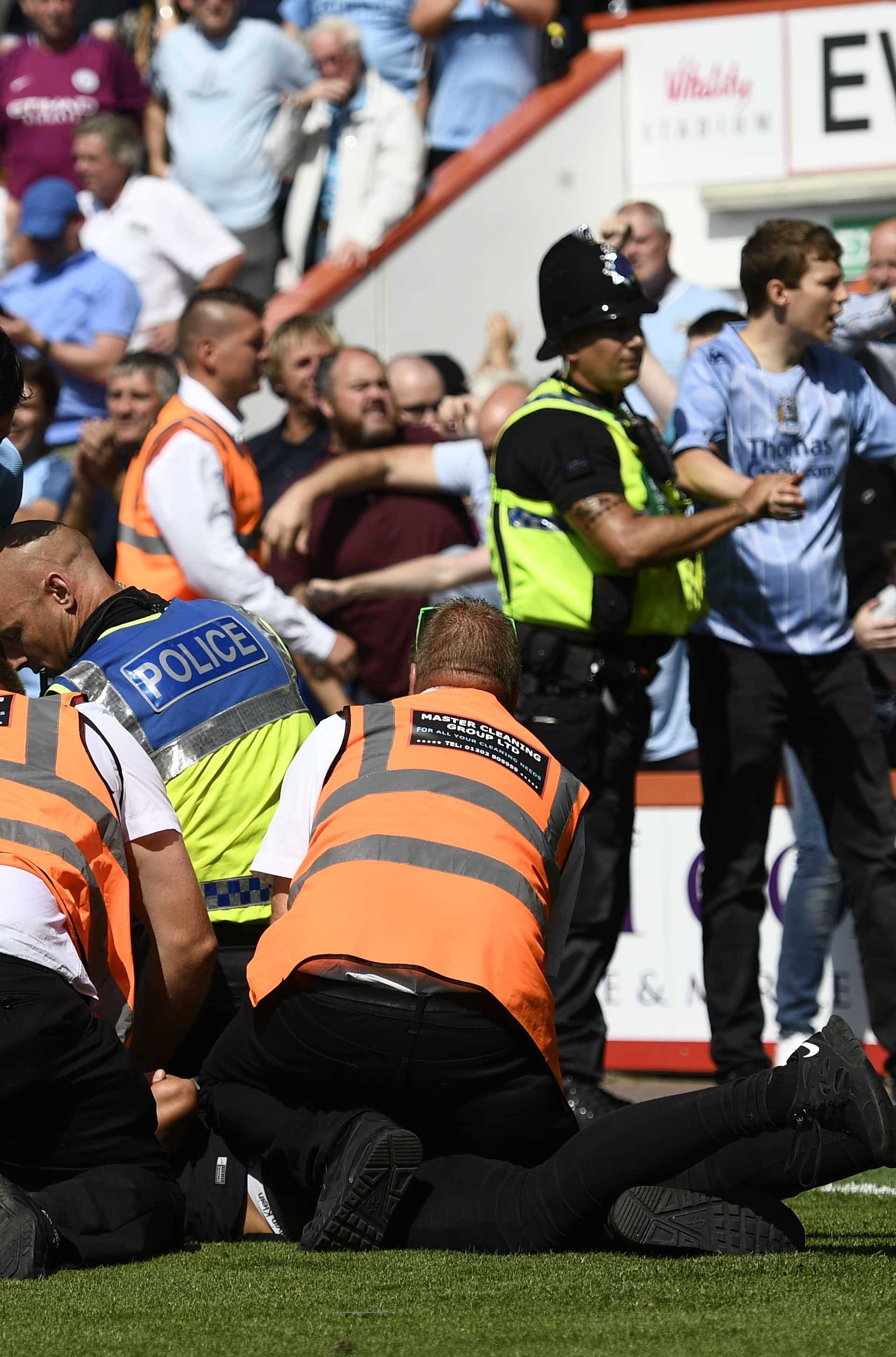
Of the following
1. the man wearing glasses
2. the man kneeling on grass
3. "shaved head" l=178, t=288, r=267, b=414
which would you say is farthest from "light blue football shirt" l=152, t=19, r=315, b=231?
the man kneeling on grass

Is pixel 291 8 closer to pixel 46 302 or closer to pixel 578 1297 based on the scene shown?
pixel 46 302

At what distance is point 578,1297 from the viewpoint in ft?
9.75

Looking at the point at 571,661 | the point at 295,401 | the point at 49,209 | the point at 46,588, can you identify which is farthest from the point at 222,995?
the point at 49,209

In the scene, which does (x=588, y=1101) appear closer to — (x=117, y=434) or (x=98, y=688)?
(x=98, y=688)

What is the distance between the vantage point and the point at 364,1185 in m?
3.31

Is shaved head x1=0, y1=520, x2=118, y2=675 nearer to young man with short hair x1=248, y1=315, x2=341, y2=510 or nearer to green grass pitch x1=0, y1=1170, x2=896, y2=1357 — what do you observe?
green grass pitch x1=0, y1=1170, x2=896, y2=1357

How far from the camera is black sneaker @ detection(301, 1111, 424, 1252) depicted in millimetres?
3309

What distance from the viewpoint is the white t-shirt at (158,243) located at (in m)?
9.12

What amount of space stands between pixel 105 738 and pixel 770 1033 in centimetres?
328

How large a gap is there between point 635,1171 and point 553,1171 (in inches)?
6.7

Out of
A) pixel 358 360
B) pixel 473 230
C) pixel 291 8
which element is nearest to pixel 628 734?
pixel 358 360

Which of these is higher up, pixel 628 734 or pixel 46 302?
pixel 46 302

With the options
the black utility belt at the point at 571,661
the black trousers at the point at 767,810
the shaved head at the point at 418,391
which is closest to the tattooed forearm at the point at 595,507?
the black utility belt at the point at 571,661

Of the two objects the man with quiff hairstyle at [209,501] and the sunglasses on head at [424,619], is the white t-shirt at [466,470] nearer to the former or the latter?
the man with quiff hairstyle at [209,501]
